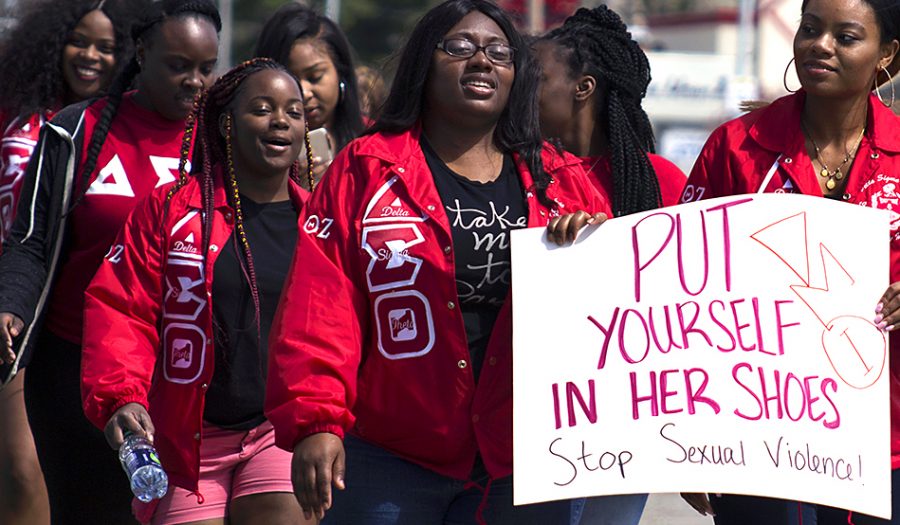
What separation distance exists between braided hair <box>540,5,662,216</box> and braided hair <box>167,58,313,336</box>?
941 mm

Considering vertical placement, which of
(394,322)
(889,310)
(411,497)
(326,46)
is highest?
(326,46)

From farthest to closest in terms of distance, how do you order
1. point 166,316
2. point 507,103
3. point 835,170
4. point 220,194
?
point 220,194 → point 166,316 → point 835,170 → point 507,103

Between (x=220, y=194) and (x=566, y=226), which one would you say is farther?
(x=220, y=194)

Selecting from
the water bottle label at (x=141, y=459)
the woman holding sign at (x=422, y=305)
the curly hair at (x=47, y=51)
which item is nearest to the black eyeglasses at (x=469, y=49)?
the woman holding sign at (x=422, y=305)

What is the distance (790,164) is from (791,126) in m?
0.12

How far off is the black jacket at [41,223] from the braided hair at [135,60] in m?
0.04

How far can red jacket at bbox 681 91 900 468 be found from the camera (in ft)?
12.9

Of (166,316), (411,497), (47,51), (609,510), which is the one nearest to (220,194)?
(166,316)

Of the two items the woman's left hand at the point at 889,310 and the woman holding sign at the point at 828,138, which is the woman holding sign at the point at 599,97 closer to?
the woman holding sign at the point at 828,138

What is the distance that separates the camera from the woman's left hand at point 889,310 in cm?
364

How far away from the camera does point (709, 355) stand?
3.64m

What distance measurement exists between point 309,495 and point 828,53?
1.74 metres

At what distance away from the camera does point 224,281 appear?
4.42m

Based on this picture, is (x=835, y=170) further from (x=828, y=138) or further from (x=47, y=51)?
(x=47, y=51)
